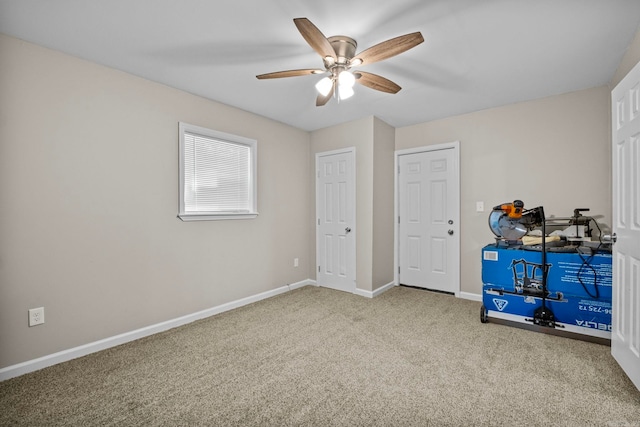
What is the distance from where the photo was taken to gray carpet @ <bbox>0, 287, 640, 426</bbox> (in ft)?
5.50

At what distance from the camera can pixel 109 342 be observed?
253 centimetres

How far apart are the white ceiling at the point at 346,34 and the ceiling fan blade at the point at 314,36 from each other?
8.3 inches

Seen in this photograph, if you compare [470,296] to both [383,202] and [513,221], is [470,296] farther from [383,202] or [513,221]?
[383,202]

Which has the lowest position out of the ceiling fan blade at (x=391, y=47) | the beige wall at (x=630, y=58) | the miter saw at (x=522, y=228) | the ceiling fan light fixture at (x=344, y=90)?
the miter saw at (x=522, y=228)

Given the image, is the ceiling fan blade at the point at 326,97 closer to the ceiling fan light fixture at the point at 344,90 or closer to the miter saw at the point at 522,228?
the ceiling fan light fixture at the point at 344,90

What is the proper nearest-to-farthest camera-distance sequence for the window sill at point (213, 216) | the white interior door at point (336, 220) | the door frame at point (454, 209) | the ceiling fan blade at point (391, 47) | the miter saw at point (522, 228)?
1. the ceiling fan blade at point (391, 47)
2. the miter saw at point (522, 228)
3. the window sill at point (213, 216)
4. the door frame at point (454, 209)
5. the white interior door at point (336, 220)

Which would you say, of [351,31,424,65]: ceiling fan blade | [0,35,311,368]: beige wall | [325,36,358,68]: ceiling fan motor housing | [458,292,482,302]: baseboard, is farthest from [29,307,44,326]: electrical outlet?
[458,292,482,302]: baseboard

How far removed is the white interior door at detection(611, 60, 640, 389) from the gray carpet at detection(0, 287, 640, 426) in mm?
248

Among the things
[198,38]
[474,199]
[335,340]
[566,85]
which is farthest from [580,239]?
[198,38]

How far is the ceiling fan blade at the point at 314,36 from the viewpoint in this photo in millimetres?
1594

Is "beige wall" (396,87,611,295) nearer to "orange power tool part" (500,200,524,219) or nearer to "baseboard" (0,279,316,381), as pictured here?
"orange power tool part" (500,200,524,219)

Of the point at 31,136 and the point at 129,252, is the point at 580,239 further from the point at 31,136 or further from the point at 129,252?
the point at 31,136

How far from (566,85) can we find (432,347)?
113 inches

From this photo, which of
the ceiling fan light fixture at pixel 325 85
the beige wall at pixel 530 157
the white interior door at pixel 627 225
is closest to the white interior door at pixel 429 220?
the beige wall at pixel 530 157
